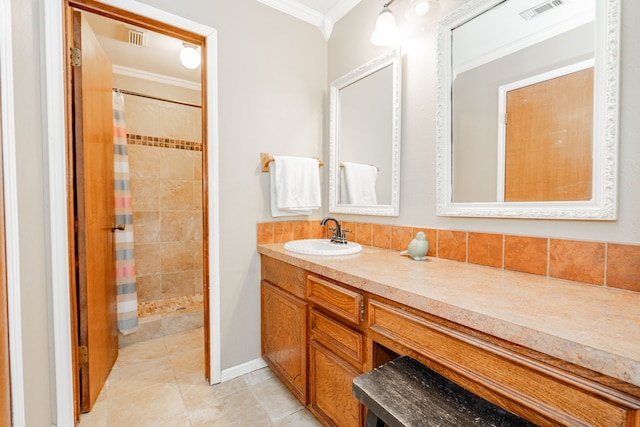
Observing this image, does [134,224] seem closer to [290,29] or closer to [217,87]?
[217,87]

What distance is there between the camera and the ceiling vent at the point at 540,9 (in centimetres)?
103

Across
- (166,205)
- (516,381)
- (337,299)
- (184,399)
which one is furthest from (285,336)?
(166,205)

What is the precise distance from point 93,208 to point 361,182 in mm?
1613

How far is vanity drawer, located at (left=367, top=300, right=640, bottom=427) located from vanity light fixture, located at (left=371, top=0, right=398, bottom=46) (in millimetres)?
1390

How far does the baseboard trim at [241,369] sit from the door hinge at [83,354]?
73cm

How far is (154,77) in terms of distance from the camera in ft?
8.95

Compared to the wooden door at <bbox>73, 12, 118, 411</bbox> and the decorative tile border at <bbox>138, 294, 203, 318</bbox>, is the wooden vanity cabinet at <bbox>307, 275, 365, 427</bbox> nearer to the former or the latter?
the wooden door at <bbox>73, 12, 118, 411</bbox>

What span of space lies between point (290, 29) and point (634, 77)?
184 cm

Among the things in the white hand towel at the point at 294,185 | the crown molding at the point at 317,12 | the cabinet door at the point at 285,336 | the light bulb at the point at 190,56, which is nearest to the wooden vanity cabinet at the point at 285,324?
the cabinet door at the point at 285,336

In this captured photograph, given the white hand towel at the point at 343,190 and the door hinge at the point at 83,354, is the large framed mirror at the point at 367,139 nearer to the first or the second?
the white hand towel at the point at 343,190

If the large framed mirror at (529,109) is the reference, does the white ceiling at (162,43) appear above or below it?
above

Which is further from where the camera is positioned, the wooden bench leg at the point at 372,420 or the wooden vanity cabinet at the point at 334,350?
the wooden vanity cabinet at the point at 334,350

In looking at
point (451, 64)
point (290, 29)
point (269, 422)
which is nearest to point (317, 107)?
point (290, 29)

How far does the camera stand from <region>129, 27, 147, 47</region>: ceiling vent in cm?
200
